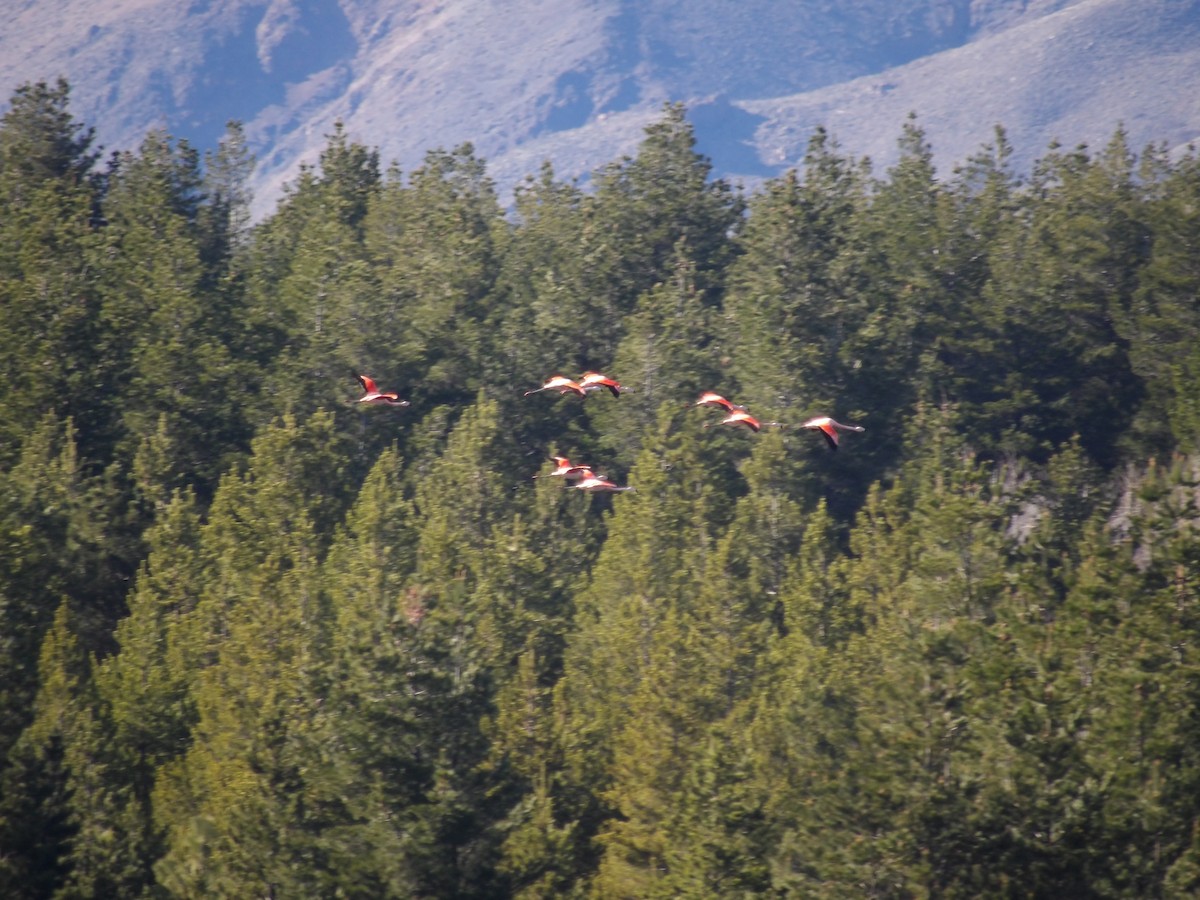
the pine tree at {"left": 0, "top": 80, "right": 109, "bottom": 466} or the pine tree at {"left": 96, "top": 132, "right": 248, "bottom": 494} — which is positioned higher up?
the pine tree at {"left": 0, "top": 80, "right": 109, "bottom": 466}

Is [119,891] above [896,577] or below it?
above

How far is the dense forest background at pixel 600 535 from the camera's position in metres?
37.9

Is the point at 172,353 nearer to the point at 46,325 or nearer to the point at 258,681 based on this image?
the point at 46,325

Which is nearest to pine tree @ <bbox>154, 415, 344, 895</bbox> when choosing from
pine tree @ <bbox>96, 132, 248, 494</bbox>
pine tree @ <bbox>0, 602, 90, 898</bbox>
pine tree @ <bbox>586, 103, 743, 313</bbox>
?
pine tree @ <bbox>0, 602, 90, 898</bbox>

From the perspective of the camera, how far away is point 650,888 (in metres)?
37.8

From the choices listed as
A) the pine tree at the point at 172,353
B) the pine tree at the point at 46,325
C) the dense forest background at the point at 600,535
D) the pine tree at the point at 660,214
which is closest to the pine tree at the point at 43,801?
the dense forest background at the point at 600,535

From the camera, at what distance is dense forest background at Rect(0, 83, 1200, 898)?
37.9m

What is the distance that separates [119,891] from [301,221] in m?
58.2

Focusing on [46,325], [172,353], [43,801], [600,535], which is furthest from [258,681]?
[46,325]

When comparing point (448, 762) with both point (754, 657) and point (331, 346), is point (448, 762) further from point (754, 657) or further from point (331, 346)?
point (331, 346)

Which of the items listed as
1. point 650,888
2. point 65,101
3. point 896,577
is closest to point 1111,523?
point 896,577

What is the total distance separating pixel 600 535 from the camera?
2618 inches

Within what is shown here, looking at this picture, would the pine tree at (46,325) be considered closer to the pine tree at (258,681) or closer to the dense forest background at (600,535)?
the dense forest background at (600,535)

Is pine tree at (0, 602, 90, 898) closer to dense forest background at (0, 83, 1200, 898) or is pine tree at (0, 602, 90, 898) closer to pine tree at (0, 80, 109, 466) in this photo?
dense forest background at (0, 83, 1200, 898)
